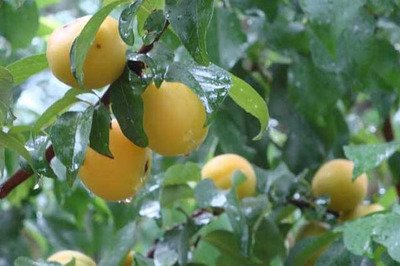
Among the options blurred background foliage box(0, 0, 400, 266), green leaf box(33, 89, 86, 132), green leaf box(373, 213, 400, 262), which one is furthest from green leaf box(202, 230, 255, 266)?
green leaf box(33, 89, 86, 132)

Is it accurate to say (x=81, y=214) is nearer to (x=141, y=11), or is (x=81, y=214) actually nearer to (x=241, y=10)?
(x=241, y=10)

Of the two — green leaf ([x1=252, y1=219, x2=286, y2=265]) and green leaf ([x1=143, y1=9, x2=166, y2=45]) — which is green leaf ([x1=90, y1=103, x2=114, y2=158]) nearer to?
green leaf ([x1=143, y1=9, x2=166, y2=45])

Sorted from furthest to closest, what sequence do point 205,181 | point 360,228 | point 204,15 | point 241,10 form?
point 241,10
point 205,181
point 360,228
point 204,15

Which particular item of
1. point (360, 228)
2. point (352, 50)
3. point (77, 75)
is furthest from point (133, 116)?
point (352, 50)

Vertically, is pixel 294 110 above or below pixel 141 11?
below

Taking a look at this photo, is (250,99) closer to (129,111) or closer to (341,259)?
(129,111)

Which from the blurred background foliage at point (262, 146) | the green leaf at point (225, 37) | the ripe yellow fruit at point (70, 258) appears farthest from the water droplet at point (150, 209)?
the green leaf at point (225, 37)
